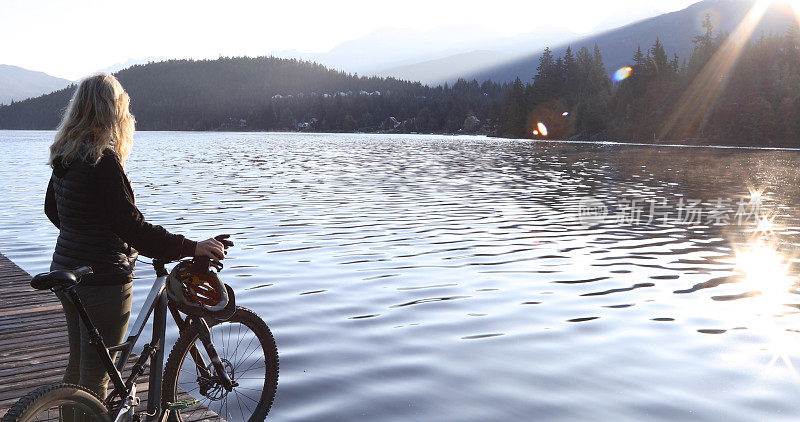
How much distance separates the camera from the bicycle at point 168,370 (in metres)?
4.31

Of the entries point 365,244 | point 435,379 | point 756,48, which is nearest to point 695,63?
point 756,48

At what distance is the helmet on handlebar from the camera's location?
5188 millimetres

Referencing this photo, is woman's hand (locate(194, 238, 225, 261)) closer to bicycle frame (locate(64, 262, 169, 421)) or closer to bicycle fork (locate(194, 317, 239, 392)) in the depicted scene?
bicycle frame (locate(64, 262, 169, 421))

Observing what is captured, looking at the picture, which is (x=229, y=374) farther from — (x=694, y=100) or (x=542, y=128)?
(x=542, y=128)

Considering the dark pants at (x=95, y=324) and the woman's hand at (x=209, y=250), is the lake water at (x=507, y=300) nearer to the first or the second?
the dark pants at (x=95, y=324)

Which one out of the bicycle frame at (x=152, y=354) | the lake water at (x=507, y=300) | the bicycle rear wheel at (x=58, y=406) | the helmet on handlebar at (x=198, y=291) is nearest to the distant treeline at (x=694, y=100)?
the lake water at (x=507, y=300)

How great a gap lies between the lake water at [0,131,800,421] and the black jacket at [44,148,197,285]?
2.87m

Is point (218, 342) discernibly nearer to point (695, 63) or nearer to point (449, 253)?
point (449, 253)

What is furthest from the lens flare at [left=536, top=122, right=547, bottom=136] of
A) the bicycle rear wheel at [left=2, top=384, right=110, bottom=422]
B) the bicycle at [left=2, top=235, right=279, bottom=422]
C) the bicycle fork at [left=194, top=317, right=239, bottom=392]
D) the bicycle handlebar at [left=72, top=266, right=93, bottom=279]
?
the bicycle rear wheel at [left=2, top=384, right=110, bottom=422]

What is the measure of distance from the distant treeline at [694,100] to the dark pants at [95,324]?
413 ft

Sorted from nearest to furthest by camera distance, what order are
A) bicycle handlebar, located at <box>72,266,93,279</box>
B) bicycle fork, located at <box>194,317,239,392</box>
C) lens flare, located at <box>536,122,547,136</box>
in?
bicycle handlebar, located at <box>72,266,93,279</box> < bicycle fork, located at <box>194,317,239,392</box> < lens flare, located at <box>536,122,547,136</box>

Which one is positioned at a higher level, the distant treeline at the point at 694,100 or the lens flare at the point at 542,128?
the distant treeline at the point at 694,100

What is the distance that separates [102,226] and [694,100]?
14546cm

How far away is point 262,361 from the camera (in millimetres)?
6418
